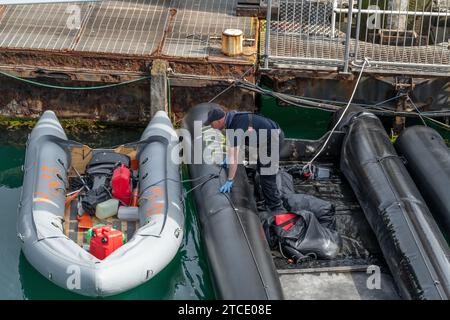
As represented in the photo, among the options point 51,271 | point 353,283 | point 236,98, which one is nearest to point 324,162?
point 236,98

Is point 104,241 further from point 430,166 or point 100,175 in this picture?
point 430,166

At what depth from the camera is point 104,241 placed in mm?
8836

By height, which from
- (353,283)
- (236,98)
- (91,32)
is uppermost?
(91,32)

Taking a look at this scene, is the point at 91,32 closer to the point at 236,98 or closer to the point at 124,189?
the point at 236,98

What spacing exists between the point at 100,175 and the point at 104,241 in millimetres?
1537

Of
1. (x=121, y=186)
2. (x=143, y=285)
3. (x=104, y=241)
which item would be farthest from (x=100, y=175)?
(x=143, y=285)

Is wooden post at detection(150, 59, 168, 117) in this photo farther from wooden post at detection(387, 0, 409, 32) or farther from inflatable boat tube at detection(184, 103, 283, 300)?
wooden post at detection(387, 0, 409, 32)

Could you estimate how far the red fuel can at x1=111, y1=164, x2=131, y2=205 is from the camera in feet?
32.3

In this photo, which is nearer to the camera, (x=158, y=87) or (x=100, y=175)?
(x=100, y=175)

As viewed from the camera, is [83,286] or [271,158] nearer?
[83,286]

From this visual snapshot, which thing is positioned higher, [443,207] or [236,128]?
[236,128]

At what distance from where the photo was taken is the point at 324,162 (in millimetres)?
11094

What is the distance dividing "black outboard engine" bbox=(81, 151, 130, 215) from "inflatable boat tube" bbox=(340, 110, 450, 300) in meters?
2.94
